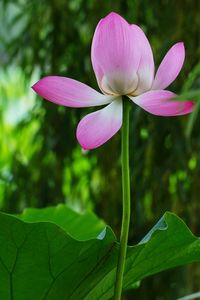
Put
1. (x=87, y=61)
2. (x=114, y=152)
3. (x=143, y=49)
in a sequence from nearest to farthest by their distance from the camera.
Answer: (x=143, y=49) < (x=114, y=152) < (x=87, y=61)

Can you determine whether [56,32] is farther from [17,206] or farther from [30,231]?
[30,231]

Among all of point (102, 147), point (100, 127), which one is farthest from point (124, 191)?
point (102, 147)

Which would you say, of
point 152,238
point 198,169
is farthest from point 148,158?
point 152,238

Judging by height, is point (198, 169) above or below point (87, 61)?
below

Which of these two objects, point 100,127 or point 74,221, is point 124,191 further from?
point 74,221

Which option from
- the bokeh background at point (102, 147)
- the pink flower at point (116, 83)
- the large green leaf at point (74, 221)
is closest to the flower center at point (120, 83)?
the pink flower at point (116, 83)

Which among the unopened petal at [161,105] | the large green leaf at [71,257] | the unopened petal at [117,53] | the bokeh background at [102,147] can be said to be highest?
the unopened petal at [117,53]

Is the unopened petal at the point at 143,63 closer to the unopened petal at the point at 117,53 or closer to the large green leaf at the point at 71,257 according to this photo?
the unopened petal at the point at 117,53
